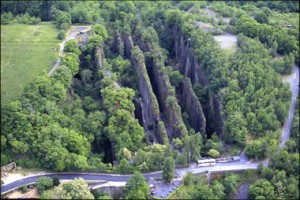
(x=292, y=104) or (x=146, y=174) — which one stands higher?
(x=292, y=104)

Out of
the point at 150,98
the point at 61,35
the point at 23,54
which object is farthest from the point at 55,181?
the point at 61,35

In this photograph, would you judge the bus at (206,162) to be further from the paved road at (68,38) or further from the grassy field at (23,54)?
the paved road at (68,38)

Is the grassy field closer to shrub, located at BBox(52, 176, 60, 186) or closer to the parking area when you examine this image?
shrub, located at BBox(52, 176, 60, 186)

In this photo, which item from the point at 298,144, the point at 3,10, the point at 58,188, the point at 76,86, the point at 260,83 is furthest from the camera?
the point at 3,10

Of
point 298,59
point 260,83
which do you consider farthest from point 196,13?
point 260,83

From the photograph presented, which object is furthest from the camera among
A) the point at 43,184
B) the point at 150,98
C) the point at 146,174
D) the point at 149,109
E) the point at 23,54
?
the point at 23,54

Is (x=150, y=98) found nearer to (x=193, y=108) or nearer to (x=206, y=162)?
(x=193, y=108)

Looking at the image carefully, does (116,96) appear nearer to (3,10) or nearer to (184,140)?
(184,140)
